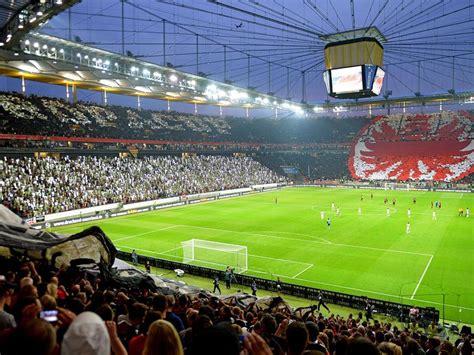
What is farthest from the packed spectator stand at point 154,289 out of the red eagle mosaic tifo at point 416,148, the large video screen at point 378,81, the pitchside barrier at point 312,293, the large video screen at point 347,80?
the large video screen at point 378,81

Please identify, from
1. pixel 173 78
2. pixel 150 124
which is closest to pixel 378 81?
pixel 173 78

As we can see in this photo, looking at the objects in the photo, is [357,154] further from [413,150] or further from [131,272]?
[131,272]

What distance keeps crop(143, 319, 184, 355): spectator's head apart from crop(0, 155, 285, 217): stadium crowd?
130 ft

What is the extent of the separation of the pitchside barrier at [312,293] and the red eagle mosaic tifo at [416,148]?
63.1 metres

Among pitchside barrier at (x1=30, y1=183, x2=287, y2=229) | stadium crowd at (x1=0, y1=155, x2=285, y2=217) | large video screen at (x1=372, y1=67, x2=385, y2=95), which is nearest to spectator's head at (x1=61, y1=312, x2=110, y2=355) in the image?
large video screen at (x1=372, y1=67, x2=385, y2=95)

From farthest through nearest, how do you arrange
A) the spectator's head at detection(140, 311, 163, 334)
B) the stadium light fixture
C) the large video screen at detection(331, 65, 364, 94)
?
the stadium light fixture, the large video screen at detection(331, 65, 364, 94), the spectator's head at detection(140, 311, 163, 334)

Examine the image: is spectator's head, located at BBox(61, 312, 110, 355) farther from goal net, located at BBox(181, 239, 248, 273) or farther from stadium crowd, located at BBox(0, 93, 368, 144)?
stadium crowd, located at BBox(0, 93, 368, 144)

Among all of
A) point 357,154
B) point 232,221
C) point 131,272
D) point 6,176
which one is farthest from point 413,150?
point 131,272

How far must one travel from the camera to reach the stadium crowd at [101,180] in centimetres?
4038

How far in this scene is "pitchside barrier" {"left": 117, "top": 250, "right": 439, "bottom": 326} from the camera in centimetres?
1862

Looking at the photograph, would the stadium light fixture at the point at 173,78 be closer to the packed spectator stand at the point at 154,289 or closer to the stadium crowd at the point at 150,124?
the packed spectator stand at the point at 154,289

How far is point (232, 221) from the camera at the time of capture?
141 ft

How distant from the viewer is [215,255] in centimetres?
2916

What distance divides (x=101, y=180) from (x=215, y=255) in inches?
1072
